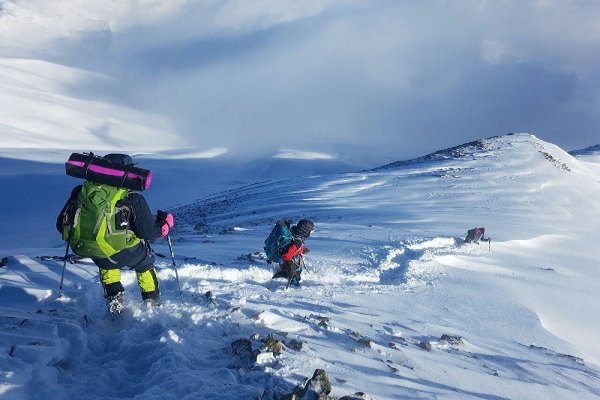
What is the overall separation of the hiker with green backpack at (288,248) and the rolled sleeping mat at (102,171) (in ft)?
9.29

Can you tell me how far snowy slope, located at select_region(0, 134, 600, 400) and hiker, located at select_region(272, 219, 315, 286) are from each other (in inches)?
7.7

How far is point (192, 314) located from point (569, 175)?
87.5ft

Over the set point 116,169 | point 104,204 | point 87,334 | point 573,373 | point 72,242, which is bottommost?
point 573,373

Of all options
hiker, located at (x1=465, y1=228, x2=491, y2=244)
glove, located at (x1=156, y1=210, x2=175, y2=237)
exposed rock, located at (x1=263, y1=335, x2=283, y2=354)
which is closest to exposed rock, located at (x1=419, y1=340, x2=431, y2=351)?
exposed rock, located at (x1=263, y1=335, x2=283, y2=354)

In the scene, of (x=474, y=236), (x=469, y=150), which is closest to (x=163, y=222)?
(x=474, y=236)

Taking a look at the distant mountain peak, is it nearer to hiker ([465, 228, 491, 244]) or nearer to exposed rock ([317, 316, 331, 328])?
hiker ([465, 228, 491, 244])

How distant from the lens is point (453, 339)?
4602 mm

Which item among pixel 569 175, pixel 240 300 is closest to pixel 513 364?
pixel 240 300

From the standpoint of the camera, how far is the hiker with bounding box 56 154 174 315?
159 inches

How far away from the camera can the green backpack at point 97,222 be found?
403 cm

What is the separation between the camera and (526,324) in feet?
18.5

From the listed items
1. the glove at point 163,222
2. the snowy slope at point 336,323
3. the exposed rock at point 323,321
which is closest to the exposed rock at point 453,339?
the snowy slope at point 336,323

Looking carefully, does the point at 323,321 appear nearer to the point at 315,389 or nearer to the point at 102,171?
the point at 315,389

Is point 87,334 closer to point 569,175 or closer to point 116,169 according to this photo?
point 116,169
